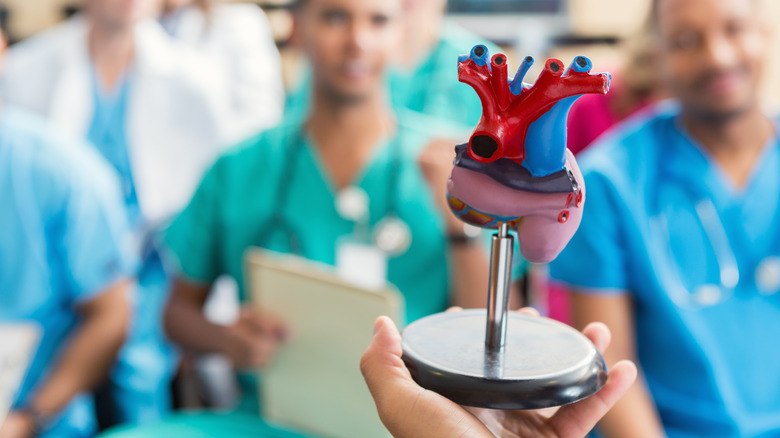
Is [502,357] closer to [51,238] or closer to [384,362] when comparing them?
[384,362]

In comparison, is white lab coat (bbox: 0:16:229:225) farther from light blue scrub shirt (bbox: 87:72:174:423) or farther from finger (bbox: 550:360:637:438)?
finger (bbox: 550:360:637:438)

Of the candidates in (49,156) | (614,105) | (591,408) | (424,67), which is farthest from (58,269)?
(614,105)

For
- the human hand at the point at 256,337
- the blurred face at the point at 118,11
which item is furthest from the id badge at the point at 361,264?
the blurred face at the point at 118,11

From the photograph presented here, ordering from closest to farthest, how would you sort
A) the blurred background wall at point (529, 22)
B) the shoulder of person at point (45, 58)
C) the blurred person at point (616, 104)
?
the blurred person at point (616, 104), the shoulder of person at point (45, 58), the blurred background wall at point (529, 22)

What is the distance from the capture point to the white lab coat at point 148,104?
182 cm

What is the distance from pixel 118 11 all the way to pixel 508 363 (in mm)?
1608

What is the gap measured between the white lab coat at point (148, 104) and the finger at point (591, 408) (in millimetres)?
1375

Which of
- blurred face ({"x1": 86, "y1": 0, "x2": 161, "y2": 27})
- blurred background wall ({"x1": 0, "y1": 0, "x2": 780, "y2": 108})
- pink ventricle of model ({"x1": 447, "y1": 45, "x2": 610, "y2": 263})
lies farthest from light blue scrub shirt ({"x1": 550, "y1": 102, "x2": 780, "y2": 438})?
blurred background wall ({"x1": 0, "y1": 0, "x2": 780, "y2": 108})

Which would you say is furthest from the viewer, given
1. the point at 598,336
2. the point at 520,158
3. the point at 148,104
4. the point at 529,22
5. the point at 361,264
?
the point at 529,22

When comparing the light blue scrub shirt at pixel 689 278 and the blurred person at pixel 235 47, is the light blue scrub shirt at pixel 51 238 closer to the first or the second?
the light blue scrub shirt at pixel 689 278

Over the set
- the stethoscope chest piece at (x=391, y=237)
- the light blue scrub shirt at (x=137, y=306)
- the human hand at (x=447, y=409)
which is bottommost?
the light blue scrub shirt at (x=137, y=306)

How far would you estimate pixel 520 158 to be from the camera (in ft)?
1.49

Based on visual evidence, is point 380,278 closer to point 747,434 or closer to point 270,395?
point 270,395

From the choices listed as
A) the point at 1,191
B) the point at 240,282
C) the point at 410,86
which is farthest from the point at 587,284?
the point at 410,86
